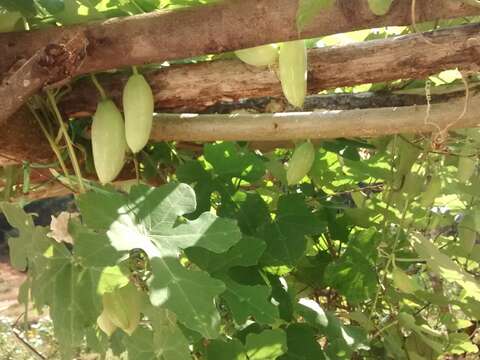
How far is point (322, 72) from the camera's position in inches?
43.1

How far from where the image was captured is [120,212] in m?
0.94

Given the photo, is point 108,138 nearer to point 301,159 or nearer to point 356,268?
point 301,159

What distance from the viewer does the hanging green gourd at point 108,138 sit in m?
1.10

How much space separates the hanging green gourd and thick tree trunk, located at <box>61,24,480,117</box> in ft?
0.15

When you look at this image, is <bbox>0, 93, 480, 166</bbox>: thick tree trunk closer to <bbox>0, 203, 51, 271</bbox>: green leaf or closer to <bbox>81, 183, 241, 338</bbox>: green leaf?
<bbox>0, 203, 51, 271</bbox>: green leaf

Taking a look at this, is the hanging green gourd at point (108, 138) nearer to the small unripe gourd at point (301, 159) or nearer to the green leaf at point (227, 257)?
the green leaf at point (227, 257)

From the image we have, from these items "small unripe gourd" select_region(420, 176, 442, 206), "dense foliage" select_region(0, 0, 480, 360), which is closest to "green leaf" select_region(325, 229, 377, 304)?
"dense foliage" select_region(0, 0, 480, 360)

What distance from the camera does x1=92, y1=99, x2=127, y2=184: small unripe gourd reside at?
1.10 metres

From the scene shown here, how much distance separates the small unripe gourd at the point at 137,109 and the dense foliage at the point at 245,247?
0.09 meters

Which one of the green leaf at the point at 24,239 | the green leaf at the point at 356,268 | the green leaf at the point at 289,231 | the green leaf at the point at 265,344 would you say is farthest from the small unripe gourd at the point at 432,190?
the green leaf at the point at 24,239

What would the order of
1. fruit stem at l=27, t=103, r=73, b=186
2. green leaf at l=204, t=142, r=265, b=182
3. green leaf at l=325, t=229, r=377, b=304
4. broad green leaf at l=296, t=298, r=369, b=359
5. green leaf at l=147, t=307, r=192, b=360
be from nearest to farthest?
green leaf at l=147, t=307, r=192, b=360
fruit stem at l=27, t=103, r=73, b=186
green leaf at l=204, t=142, r=265, b=182
broad green leaf at l=296, t=298, r=369, b=359
green leaf at l=325, t=229, r=377, b=304

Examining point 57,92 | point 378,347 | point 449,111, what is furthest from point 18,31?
point 378,347

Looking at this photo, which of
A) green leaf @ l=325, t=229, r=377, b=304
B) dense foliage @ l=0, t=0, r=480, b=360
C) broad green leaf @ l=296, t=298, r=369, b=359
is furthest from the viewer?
green leaf @ l=325, t=229, r=377, b=304

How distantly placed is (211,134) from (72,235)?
30cm
